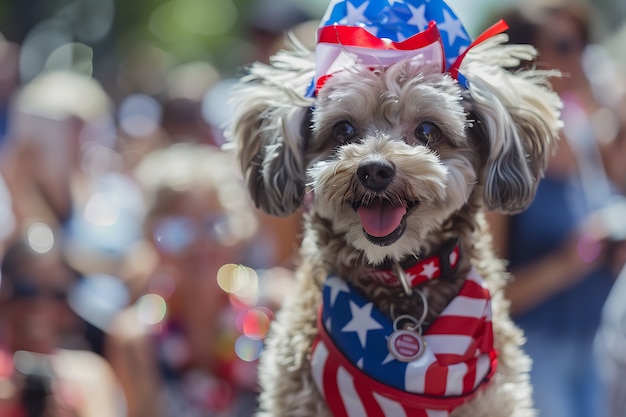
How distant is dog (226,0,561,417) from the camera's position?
2314mm

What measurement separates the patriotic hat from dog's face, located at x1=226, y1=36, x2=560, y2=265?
0.12ft

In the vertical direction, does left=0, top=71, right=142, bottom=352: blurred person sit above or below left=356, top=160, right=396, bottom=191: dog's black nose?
below

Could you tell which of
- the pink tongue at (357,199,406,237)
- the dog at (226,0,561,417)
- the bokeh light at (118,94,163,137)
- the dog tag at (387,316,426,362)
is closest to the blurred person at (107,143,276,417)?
the dog at (226,0,561,417)

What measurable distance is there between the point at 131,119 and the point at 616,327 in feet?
17.8

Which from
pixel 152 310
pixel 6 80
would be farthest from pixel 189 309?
pixel 6 80

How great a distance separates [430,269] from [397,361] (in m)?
0.29

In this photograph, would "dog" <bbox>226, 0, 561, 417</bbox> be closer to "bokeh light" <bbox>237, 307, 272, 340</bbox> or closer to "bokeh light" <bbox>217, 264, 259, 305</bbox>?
"bokeh light" <bbox>237, 307, 272, 340</bbox>

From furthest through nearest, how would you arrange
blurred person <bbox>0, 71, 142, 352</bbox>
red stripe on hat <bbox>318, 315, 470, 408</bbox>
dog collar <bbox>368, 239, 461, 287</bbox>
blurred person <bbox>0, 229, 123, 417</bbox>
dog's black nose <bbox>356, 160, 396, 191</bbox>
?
1. blurred person <bbox>0, 71, 142, 352</bbox>
2. blurred person <bbox>0, 229, 123, 417</bbox>
3. dog collar <bbox>368, 239, 461, 287</bbox>
4. red stripe on hat <bbox>318, 315, 470, 408</bbox>
5. dog's black nose <bbox>356, 160, 396, 191</bbox>

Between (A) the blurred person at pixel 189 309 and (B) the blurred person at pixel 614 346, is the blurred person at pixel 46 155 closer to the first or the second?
(A) the blurred person at pixel 189 309

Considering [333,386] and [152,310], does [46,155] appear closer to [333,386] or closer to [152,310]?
[152,310]

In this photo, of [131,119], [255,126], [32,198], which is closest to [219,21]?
[131,119]

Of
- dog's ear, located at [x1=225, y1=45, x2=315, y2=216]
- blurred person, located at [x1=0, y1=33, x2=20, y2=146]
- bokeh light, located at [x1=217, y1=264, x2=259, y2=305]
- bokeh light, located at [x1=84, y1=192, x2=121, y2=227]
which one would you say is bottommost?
blurred person, located at [x1=0, y1=33, x2=20, y2=146]

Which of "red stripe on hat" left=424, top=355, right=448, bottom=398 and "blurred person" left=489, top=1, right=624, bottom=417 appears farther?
"blurred person" left=489, top=1, right=624, bottom=417

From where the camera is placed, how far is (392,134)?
2.40 metres
